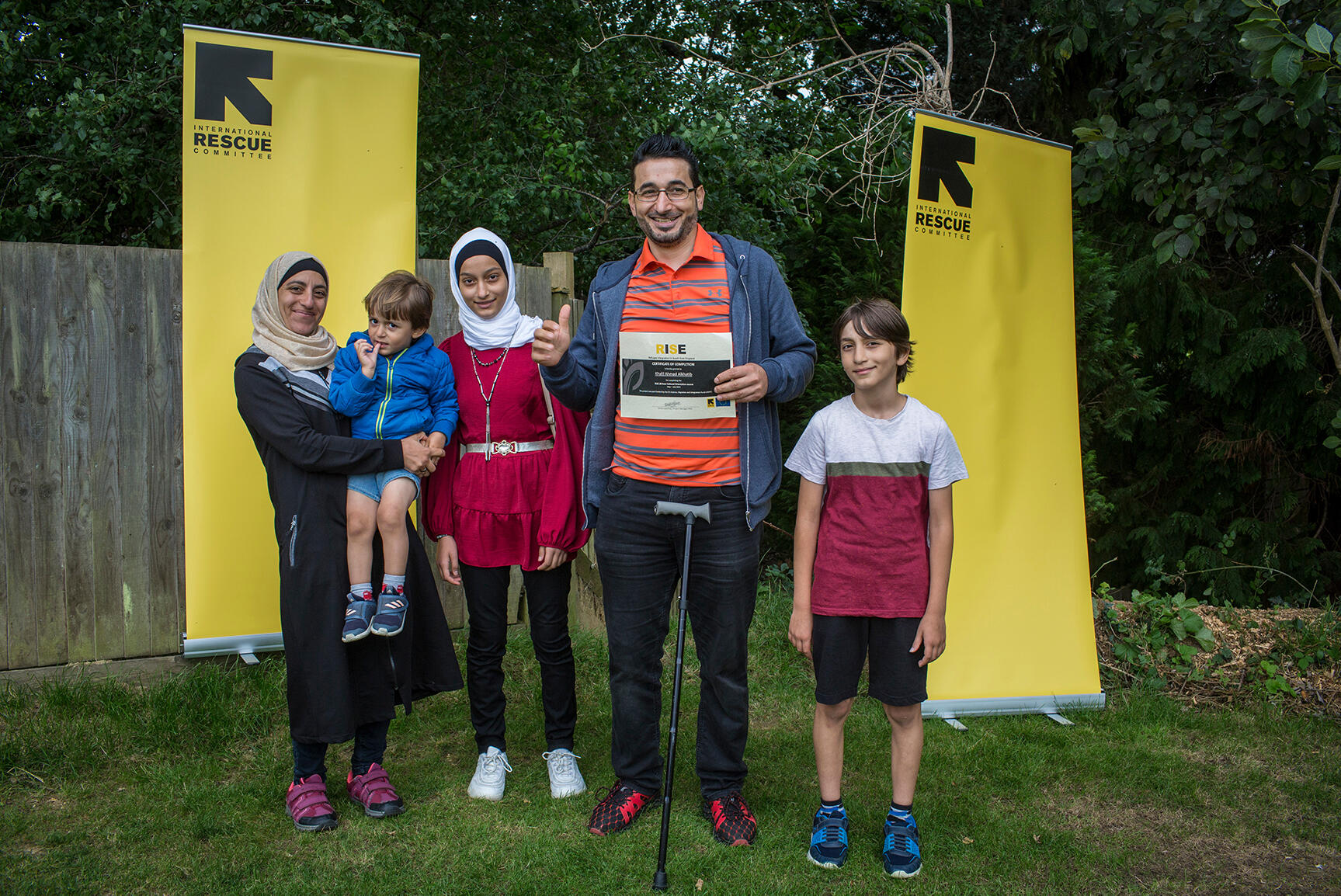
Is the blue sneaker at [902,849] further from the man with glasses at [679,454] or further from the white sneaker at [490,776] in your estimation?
the white sneaker at [490,776]

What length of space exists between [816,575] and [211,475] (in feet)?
8.31

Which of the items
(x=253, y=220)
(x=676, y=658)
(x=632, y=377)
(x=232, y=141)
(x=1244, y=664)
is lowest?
(x=1244, y=664)

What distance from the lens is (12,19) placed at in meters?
6.05

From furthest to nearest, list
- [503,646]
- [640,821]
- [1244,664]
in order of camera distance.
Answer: [1244,664] → [503,646] → [640,821]

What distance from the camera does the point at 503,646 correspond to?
11.7ft

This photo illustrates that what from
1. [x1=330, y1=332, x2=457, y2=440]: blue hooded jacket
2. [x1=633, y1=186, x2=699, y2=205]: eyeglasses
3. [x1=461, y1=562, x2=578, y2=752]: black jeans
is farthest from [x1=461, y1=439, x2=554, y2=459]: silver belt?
[x1=633, y1=186, x2=699, y2=205]: eyeglasses

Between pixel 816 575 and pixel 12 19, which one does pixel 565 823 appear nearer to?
pixel 816 575

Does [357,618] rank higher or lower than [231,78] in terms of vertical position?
lower

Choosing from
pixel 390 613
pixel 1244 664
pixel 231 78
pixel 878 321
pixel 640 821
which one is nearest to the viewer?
pixel 878 321

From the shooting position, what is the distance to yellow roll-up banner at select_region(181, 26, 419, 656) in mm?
3896

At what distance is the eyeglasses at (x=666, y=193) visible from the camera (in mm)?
3082

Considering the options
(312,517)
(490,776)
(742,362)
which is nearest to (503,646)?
(490,776)

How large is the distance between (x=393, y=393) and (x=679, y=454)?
101cm

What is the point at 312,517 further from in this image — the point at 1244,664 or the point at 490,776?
the point at 1244,664
